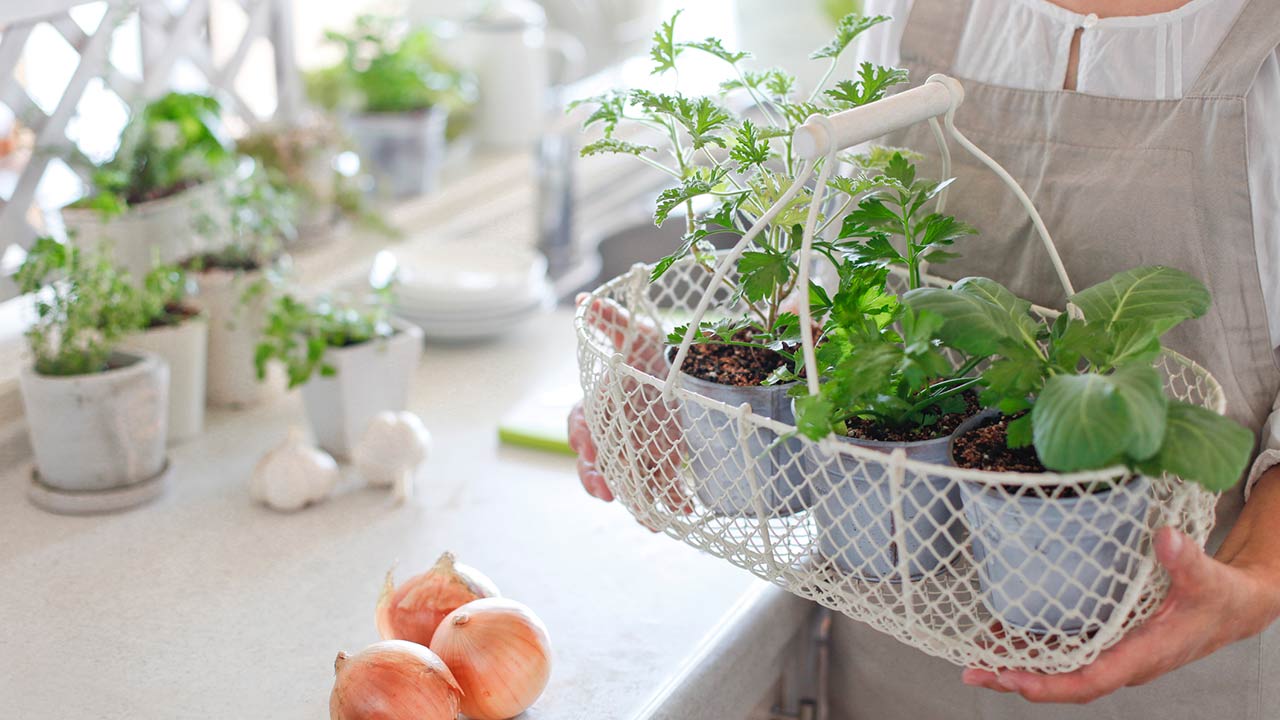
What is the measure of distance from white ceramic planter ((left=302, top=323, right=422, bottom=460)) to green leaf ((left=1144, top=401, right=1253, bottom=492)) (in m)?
0.81

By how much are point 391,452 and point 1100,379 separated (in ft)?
2.40

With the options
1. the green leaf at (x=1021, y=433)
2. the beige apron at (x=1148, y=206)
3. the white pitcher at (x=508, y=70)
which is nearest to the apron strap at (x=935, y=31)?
the beige apron at (x=1148, y=206)

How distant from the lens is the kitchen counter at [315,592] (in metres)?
0.84

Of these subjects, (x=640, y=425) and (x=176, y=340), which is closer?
(x=640, y=425)

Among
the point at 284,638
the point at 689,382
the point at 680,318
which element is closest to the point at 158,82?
the point at 680,318

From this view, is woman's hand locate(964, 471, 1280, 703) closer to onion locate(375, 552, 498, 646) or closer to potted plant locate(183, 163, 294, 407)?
onion locate(375, 552, 498, 646)

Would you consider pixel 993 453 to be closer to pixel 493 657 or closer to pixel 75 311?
pixel 493 657

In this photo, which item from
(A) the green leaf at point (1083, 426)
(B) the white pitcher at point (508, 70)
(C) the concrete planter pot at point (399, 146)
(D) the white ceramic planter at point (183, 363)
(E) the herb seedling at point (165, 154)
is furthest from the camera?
(B) the white pitcher at point (508, 70)

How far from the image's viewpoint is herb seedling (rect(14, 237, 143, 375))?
1.03 metres

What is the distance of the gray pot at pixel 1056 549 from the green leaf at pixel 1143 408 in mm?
42

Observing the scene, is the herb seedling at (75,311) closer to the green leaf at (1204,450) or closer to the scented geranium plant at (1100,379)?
the scented geranium plant at (1100,379)

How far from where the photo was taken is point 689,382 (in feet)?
2.42

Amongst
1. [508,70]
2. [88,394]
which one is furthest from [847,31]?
[508,70]

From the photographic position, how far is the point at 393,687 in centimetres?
73
